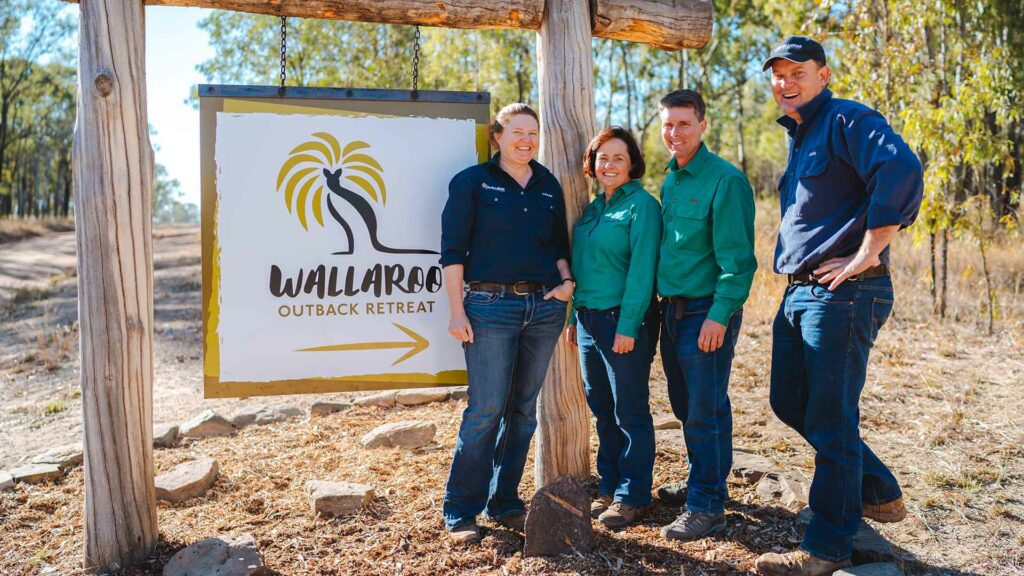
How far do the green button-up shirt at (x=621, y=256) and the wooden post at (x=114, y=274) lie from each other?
6.44 ft

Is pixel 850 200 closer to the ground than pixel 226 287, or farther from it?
farther from it

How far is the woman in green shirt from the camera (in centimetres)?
329

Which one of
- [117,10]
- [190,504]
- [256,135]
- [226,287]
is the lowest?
[190,504]

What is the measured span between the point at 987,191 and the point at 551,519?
1312 centimetres

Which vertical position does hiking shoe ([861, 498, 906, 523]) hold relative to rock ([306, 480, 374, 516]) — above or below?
above

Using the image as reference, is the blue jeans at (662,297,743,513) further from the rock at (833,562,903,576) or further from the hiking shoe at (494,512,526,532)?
the hiking shoe at (494,512,526,532)

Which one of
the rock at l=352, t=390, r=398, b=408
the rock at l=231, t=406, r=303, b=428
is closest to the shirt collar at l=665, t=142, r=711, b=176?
the rock at l=352, t=390, r=398, b=408

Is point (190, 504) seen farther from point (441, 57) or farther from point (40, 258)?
point (40, 258)

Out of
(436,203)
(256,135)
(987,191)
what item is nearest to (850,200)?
(436,203)

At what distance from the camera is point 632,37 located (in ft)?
13.5

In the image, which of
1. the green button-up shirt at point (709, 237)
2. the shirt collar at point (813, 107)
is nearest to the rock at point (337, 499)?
the green button-up shirt at point (709, 237)

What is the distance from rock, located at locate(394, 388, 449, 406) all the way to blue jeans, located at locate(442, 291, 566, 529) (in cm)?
245

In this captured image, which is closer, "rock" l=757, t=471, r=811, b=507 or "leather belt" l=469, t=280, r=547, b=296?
"leather belt" l=469, t=280, r=547, b=296

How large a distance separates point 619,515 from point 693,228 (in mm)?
1393
